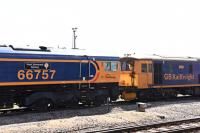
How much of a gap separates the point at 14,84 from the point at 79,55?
447 cm

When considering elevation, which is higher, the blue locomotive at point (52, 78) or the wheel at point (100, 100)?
the blue locomotive at point (52, 78)

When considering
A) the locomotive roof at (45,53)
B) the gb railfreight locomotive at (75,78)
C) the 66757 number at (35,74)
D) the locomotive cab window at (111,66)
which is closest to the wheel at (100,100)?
the gb railfreight locomotive at (75,78)

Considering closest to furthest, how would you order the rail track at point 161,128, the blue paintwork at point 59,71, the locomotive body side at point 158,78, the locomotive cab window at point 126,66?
the rail track at point 161,128, the blue paintwork at point 59,71, the locomotive body side at point 158,78, the locomotive cab window at point 126,66

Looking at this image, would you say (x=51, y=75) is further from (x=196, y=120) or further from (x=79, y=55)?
(x=196, y=120)

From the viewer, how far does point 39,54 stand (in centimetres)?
1912

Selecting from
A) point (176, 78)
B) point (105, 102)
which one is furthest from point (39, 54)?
point (176, 78)

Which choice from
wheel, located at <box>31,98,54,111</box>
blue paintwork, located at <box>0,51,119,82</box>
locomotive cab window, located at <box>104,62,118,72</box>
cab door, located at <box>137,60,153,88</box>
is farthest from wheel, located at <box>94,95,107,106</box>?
cab door, located at <box>137,60,153,88</box>

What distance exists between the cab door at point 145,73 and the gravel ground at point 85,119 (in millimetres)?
4144

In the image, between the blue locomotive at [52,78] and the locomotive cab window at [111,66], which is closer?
the blue locomotive at [52,78]

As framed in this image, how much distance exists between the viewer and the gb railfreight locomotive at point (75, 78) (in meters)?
18.3

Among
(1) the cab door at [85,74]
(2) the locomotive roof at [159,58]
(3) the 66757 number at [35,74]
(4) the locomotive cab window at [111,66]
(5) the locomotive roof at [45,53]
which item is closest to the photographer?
(5) the locomotive roof at [45,53]

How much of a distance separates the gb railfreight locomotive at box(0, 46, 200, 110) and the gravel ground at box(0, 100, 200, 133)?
1118 millimetres

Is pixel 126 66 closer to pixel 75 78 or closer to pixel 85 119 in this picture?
pixel 75 78

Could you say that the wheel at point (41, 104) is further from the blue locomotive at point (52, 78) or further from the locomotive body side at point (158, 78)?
the locomotive body side at point (158, 78)
